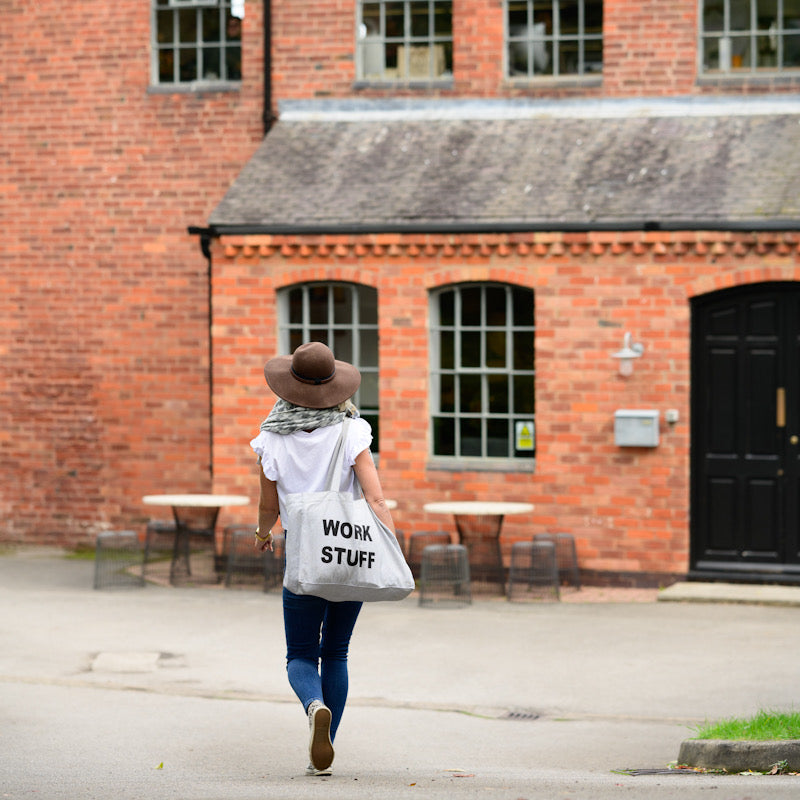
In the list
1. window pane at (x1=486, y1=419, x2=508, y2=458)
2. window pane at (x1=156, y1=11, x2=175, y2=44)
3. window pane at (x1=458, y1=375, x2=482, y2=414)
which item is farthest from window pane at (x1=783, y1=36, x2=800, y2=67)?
window pane at (x1=156, y1=11, x2=175, y2=44)

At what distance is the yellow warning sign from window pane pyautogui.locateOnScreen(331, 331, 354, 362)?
1.72 m

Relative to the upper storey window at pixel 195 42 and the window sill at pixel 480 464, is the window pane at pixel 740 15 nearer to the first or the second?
the window sill at pixel 480 464

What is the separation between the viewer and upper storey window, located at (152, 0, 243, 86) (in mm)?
15336

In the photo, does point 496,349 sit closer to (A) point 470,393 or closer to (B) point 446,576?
(A) point 470,393

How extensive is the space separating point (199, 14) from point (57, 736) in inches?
386

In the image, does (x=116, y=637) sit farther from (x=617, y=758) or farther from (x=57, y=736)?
(x=617, y=758)

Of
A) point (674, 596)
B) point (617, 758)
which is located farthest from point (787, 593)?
point (617, 758)

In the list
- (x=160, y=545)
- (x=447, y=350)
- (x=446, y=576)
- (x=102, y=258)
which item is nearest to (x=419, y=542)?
(x=446, y=576)

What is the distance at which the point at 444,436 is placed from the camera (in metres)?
13.6

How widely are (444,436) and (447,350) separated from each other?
2.61 feet

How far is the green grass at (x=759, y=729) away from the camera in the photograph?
6891mm

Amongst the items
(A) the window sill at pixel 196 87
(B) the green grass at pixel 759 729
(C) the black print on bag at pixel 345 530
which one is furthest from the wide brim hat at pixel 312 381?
(A) the window sill at pixel 196 87

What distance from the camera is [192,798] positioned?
19.3ft

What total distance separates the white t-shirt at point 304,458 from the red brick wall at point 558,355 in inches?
267
